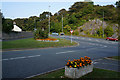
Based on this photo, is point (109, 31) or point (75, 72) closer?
point (75, 72)

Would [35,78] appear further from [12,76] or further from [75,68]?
[75,68]

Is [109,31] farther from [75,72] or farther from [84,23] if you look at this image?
[75,72]

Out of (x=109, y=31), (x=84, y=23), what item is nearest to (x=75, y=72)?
(x=109, y=31)

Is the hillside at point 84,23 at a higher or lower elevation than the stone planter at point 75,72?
higher

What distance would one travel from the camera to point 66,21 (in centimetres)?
7719

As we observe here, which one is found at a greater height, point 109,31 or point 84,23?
point 84,23

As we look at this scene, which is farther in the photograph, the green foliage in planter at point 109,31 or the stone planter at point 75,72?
the green foliage in planter at point 109,31

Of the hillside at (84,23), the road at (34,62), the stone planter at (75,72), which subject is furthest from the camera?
the hillside at (84,23)

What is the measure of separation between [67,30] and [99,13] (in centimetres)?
2034

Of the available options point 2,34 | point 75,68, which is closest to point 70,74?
point 75,68

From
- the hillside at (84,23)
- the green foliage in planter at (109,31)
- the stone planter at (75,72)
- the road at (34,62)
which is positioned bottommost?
the road at (34,62)

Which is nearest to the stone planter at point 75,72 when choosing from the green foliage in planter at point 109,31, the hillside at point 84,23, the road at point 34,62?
the road at point 34,62

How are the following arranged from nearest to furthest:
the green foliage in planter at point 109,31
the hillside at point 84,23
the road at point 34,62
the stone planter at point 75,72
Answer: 1. the stone planter at point 75,72
2. the road at point 34,62
3. the green foliage in planter at point 109,31
4. the hillside at point 84,23

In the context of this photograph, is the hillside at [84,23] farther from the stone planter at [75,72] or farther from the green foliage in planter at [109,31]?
the stone planter at [75,72]
